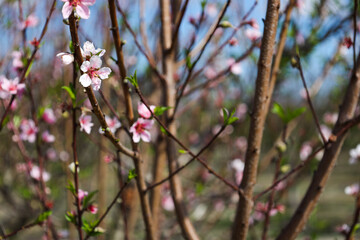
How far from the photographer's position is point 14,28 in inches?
114

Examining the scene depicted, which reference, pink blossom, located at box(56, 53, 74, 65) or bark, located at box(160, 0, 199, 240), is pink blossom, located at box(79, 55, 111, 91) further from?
bark, located at box(160, 0, 199, 240)

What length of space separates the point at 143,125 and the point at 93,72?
33 centimetres

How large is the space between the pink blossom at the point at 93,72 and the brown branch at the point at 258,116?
0.48 m

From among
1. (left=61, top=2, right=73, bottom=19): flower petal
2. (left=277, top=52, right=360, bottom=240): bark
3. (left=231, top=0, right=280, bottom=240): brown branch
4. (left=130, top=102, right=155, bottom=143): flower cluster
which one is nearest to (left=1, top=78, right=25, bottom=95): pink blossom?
(left=130, top=102, right=155, bottom=143): flower cluster

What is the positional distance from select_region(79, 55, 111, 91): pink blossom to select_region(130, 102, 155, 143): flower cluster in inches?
10.6

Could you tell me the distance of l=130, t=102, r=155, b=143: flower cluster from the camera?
3.42 feet

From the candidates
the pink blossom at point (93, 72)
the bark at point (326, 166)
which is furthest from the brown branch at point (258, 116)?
the pink blossom at point (93, 72)

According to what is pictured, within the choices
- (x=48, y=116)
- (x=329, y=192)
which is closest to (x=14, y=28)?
(x=48, y=116)

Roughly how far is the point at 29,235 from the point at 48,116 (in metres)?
4.74

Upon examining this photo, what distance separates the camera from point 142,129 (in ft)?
3.52

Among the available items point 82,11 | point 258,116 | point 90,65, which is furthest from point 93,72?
point 258,116

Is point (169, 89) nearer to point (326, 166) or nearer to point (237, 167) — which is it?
point (326, 166)

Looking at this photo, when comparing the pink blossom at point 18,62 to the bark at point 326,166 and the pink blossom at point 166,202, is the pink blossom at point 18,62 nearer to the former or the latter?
the bark at point 326,166

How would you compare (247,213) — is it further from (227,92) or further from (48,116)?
(227,92)
